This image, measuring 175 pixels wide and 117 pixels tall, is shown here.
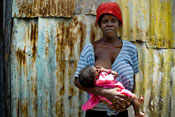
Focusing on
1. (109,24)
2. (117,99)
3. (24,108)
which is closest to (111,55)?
(109,24)

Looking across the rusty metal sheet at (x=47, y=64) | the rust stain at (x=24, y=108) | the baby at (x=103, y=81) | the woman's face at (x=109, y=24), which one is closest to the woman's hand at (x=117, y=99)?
the baby at (x=103, y=81)

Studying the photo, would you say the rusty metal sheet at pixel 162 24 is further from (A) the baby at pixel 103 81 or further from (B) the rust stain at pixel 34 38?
(B) the rust stain at pixel 34 38

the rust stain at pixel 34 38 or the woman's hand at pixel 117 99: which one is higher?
the rust stain at pixel 34 38

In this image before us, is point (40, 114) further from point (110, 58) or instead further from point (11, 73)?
point (110, 58)

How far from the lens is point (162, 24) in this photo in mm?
3889

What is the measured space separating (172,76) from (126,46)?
1.41 m

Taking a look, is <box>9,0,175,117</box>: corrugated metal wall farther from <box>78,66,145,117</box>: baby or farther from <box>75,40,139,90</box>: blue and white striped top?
<box>78,66,145,117</box>: baby

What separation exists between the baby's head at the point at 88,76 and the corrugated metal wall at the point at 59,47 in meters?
1.00

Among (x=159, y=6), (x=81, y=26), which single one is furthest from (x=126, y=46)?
(x=159, y=6)

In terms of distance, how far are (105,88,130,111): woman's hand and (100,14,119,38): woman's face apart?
0.65 metres

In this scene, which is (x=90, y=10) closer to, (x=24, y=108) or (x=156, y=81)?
(x=156, y=81)

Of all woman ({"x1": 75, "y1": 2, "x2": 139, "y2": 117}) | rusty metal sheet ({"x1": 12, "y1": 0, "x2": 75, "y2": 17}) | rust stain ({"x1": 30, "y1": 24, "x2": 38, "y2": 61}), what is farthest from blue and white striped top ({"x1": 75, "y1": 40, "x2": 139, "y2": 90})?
rust stain ({"x1": 30, "y1": 24, "x2": 38, "y2": 61})

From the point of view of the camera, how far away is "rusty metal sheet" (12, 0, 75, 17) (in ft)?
11.7

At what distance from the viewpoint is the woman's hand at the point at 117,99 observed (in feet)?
8.43
